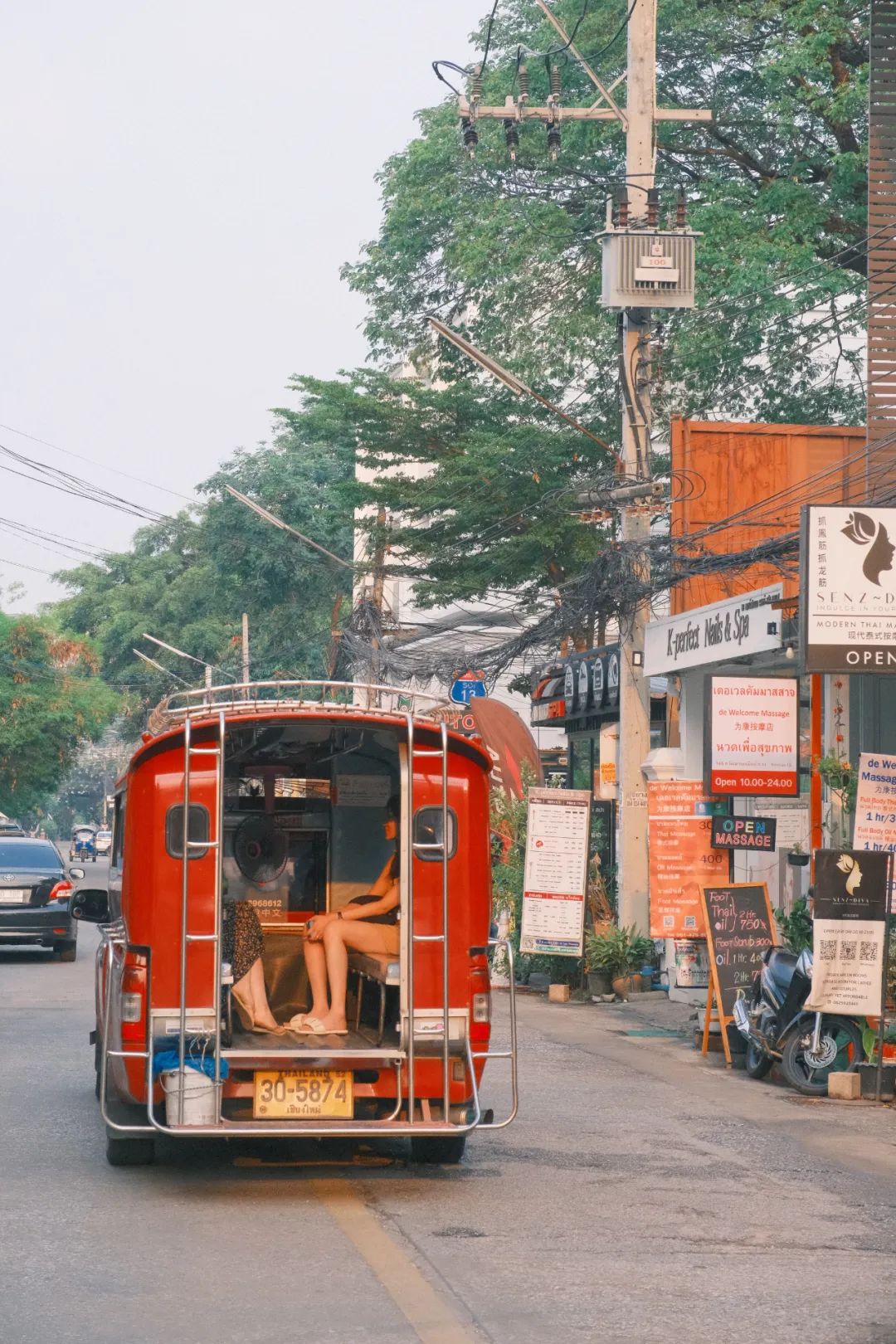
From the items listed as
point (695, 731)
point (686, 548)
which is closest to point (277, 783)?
point (695, 731)

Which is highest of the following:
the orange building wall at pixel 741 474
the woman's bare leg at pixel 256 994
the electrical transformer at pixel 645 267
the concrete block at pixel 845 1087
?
the electrical transformer at pixel 645 267

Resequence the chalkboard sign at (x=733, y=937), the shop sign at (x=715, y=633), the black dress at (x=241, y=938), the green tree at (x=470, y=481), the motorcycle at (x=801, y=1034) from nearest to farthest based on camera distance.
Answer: the black dress at (x=241, y=938), the motorcycle at (x=801, y=1034), the chalkboard sign at (x=733, y=937), the shop sign at (x=715, y=633), the green tree at (x=470, y=481)

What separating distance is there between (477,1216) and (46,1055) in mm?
6896

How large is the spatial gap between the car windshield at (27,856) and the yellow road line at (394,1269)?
53.3 ft

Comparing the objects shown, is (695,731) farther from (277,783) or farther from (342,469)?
Answer: (342,469)

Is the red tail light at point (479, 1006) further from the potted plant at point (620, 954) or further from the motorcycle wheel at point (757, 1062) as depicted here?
the potted plant at point (620, 954)

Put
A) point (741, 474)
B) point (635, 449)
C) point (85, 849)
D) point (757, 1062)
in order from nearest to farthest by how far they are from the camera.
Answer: point (757, 1062), point (635, 449), point (741, 474), point (85, 849)

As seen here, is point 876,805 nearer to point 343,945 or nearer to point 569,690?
point 343,945

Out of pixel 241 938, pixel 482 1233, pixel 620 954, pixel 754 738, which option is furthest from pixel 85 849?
pixel 482 1233

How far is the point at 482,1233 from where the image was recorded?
7.93m

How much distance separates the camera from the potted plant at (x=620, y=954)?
67.1 feet

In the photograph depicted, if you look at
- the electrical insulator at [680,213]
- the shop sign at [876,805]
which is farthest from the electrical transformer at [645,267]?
the shop sign at [876,805]

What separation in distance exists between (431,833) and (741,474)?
16.0 m

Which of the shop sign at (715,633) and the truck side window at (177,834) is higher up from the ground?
the shop sign at (715,633)
